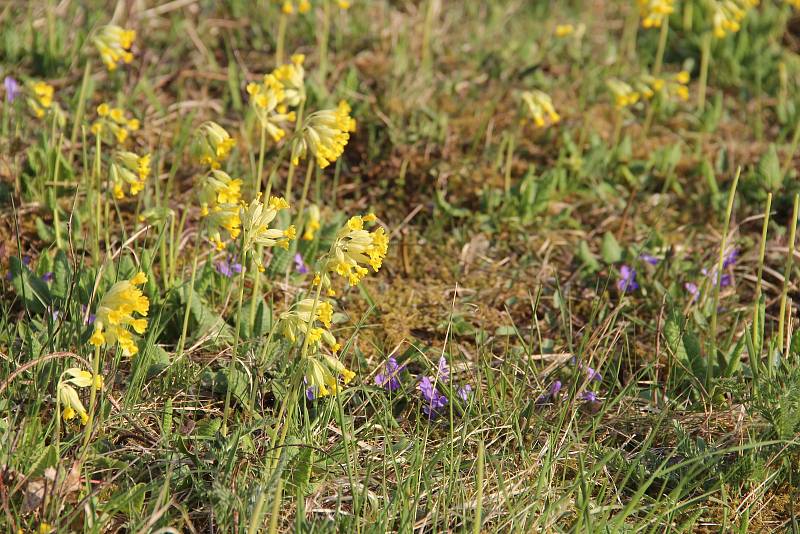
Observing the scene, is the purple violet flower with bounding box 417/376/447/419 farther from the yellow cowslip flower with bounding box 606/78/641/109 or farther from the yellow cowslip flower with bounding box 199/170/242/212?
the yellow cowslip flower with bounding box 606/78/641/109

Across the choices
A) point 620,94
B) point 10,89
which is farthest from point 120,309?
point 620,94

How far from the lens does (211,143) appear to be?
301 centimetres

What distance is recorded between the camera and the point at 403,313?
11.6 ft

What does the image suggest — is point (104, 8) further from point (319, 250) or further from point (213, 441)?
point (213, 441)

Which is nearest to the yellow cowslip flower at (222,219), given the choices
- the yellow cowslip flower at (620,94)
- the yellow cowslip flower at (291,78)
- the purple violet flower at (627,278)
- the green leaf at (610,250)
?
the yellow cowslip flower at (291,78)

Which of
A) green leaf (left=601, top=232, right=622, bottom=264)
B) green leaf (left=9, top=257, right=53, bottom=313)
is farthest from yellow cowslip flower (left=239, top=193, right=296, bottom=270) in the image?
green leaf (left=601, top=232, right=622, bottom=264)

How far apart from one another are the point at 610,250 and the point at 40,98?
94.7 inches

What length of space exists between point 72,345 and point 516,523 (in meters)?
1.47

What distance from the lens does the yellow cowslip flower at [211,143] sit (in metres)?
2.98

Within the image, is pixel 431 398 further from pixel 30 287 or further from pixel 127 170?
pixel 30 287

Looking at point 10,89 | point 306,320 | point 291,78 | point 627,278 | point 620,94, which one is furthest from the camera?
point 620,94

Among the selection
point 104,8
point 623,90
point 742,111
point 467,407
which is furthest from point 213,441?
point 742,111

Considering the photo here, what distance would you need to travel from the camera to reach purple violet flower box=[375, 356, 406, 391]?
116 inches

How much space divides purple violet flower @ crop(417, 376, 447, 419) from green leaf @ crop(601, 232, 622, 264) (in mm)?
1211
